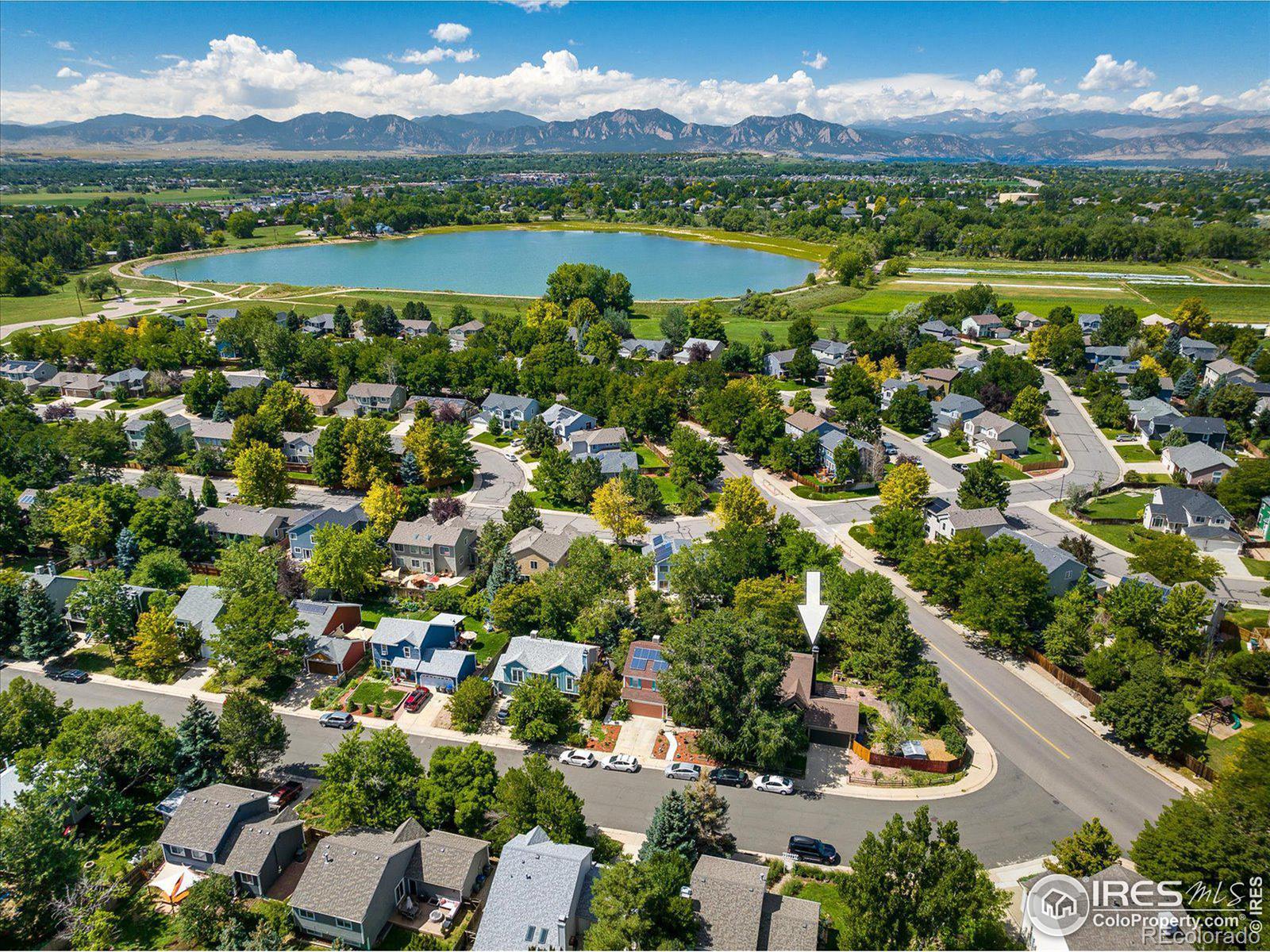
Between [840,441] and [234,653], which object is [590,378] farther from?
[234,653]

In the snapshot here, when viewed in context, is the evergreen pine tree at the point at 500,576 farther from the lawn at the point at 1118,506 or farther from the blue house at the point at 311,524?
the lawn at the point at 1118,506

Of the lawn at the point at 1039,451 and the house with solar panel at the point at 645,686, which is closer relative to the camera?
the house with solar panel at the point at 645,686

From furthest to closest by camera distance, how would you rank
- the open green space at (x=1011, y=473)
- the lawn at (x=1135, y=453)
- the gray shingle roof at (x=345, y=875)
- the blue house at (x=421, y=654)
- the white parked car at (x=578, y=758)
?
the lawn at (x=1135, y=453) < the open green space at (x=1011, y=473) < the blue house at (x=421, y=654) < the white parked car at (x=578, y=758) < the gray shingle roof at (x=345, y=875)

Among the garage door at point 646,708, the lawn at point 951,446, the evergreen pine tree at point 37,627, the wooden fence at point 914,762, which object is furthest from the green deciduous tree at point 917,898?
the lawn at point 951,446

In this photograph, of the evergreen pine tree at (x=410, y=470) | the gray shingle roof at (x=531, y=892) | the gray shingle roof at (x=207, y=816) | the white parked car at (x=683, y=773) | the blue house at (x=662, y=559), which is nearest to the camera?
the gray shingle roof at (x=531, y=892)

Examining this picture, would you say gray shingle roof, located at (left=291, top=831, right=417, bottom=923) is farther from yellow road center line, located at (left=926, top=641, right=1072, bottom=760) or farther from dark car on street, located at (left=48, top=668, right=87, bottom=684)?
yellow road center line, located at (left=926, top=641, right=1072, bottom=760)

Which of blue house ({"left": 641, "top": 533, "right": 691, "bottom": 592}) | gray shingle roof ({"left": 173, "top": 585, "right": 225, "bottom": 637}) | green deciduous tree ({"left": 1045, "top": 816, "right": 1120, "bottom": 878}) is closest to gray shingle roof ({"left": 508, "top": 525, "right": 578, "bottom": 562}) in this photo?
blue house ({"left": 641, "top": 533, "right": 691, "bottom": 592})
